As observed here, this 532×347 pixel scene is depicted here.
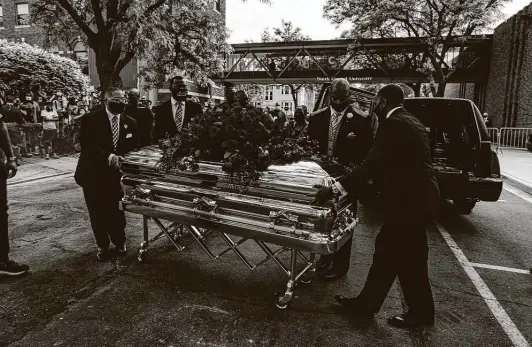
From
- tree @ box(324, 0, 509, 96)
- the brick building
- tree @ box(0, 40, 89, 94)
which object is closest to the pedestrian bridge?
tree @ box(324, 0, 509, 96)

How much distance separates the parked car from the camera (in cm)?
588

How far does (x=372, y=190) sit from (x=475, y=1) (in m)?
17.7

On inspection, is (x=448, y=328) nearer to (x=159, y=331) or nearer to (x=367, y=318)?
(x=367, y=318)

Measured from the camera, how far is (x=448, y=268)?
176 inches

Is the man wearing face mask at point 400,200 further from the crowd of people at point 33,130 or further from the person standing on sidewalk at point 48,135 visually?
the person standing on sidewalk at point 48,135

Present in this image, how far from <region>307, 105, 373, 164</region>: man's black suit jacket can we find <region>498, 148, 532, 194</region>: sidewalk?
6.96m

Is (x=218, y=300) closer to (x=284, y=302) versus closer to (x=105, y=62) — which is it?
(x=284, y=302)

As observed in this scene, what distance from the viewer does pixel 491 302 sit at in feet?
11.9

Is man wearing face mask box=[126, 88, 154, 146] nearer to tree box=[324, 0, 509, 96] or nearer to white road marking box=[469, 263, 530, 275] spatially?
white road marking box=[469, 263, 530, 275]

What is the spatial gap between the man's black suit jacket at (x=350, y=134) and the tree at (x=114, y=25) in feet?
27.6

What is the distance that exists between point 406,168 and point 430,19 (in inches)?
834

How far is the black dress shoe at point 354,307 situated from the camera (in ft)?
10.6

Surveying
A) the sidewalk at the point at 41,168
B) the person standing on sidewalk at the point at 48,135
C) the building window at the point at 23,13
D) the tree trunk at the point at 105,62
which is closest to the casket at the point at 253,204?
the sidewalk at the point at 41,168

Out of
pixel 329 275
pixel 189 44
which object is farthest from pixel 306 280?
pixel 189 44
